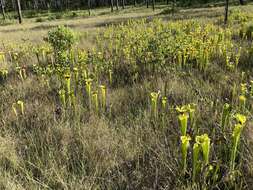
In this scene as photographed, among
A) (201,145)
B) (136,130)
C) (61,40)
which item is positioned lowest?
(136,130)

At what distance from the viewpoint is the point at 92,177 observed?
2.19 m

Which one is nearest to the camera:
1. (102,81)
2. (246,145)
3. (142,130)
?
(246,145)

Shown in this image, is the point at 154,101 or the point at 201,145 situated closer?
the point at 201,145

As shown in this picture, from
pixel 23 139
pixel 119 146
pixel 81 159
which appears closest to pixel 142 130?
pixel 119 146

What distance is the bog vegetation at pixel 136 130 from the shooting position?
2.10 m

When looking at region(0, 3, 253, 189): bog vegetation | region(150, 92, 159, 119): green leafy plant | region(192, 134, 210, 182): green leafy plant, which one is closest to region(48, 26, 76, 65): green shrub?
region(0, 3, 253, 189): bog vegetation

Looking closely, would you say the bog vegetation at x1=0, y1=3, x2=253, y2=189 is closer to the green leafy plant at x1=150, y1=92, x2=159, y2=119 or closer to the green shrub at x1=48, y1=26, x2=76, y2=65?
the green leafy plant at x1=150, y1=92, x2=159, y2=119

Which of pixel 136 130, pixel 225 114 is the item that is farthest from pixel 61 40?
pixel 225 114

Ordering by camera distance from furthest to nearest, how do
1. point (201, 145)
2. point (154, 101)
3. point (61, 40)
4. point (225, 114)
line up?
point (61, 40) < point (154, 101) < point (225, 114) < point (201, 145)

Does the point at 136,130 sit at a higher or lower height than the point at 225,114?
lower

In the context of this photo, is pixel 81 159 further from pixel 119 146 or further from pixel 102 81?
pixel 102 81

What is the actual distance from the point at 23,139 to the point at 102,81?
198cm

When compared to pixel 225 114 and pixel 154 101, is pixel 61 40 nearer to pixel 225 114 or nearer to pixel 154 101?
pixel 154 101

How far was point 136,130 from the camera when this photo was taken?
279 centimetres
